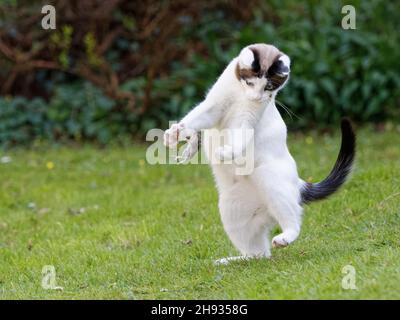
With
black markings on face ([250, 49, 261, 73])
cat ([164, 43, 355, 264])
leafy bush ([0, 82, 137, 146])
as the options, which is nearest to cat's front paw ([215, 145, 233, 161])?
cat ([164, 43, 355, 264])

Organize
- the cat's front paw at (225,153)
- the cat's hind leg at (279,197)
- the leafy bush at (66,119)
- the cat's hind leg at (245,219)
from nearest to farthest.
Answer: the cat's front paw at (225,153) < the cat's hind leg at (279,197) < the cat's hind leg at (245,219) < the leafy bush at (66,119)

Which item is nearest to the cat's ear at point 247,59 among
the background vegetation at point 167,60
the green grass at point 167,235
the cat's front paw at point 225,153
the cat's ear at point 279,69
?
the cat's ear at point 279,69

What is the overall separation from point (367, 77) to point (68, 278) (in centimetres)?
671

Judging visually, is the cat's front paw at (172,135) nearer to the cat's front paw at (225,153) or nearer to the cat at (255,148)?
the cat at (255,148)

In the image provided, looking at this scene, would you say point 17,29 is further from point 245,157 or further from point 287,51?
point 245,157

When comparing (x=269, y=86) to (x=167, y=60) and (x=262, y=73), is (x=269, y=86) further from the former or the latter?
(x=167, y=60)

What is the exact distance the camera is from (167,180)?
9.20 m

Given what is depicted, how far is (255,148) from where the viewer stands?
17.6 ft

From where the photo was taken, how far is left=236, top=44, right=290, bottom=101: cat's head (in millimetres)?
5242

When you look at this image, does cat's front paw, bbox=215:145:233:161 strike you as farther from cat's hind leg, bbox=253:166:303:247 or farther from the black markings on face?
the black markings on face

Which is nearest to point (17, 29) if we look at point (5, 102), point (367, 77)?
point (5, 102)

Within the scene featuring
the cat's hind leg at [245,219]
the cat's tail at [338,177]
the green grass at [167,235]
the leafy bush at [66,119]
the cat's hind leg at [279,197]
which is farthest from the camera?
the leafy bush at [66,119]

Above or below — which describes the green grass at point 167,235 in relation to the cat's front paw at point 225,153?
below

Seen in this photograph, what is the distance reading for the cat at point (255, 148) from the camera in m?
5.26
